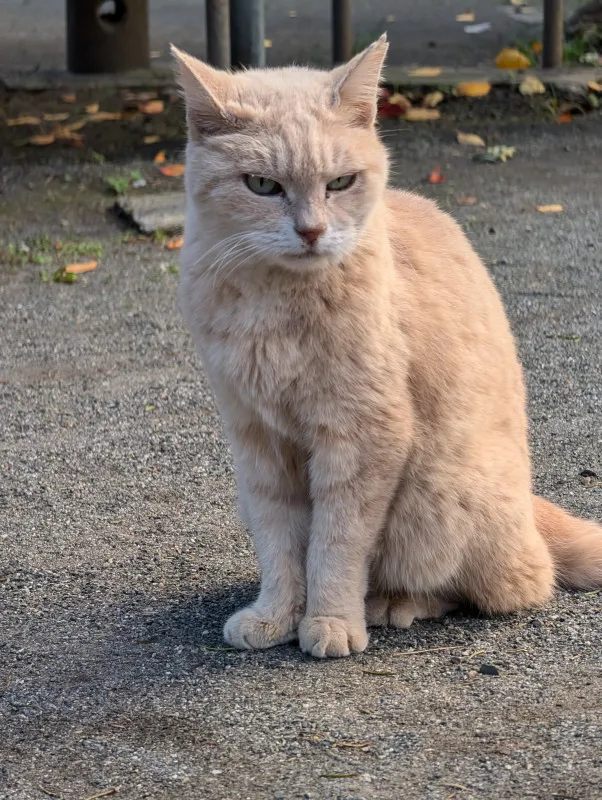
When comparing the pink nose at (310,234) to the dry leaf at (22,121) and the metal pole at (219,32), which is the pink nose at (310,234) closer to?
the metal pole at (219,32)

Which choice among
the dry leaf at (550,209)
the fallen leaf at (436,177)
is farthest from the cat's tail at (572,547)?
the fallen leaf at (436,177)

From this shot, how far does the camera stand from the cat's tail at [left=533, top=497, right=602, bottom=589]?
11.6ft

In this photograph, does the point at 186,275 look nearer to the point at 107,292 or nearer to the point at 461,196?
the point at 107,292

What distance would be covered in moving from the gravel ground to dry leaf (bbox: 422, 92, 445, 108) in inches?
120

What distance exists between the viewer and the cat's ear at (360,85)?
3.12m

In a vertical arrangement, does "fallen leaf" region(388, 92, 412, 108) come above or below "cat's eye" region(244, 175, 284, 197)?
below

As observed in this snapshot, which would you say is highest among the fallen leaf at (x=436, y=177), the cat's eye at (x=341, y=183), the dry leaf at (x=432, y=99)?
the cat's eye at (x=341, y=183)

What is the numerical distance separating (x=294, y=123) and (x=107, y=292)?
353 cm

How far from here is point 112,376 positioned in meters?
5.38

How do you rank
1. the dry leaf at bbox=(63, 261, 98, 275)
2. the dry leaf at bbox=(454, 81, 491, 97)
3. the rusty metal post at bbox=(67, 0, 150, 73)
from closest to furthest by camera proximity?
1. the dry leaf at bbox=(63, 261, 98, 275)
2. the dry leaf at bbox=(454, 81, 491, 97)
3. the rusty metal post at bbox=(67, 0, 150, 73)

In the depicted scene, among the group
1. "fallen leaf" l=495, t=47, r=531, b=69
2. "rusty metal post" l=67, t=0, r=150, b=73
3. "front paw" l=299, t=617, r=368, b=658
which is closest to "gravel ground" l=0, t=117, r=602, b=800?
"front paw" l=299, t=617, r=368, b=658

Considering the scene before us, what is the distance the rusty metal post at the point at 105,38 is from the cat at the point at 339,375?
6743 millimetres

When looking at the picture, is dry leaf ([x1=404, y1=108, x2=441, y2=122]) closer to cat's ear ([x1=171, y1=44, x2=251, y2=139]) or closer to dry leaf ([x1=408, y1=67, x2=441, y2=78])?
dry leaf ([x1=408, y1=67, x2=441, y2=78])

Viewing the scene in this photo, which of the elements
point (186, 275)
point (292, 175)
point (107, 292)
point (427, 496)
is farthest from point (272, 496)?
point (107, 292)
